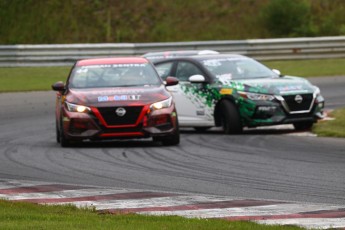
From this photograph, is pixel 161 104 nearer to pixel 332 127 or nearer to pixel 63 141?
pixel 63 141

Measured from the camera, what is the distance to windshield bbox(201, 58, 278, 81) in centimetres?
2089

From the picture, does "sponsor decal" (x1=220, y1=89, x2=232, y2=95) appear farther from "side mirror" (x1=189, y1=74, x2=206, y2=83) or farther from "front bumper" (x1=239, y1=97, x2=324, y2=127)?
"side mirror" (x1=189, y1=74, x2=206, y2=83)

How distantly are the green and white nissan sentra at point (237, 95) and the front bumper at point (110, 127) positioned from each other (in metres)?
2.55

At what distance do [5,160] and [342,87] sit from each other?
15658 millimetres

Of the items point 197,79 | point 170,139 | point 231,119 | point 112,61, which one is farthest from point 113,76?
point 231,119

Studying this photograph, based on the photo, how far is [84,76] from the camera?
1897 centimetres

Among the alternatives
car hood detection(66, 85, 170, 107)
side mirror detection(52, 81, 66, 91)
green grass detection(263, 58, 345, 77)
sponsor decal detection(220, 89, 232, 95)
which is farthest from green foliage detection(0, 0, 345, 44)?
car hood detection(66, 85, 170, 107)

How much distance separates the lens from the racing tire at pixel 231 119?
20.0 m

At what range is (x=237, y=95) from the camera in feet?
65.8

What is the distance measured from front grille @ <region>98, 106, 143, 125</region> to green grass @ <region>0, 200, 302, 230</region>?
731 cm

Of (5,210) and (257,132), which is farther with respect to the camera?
(257,132)

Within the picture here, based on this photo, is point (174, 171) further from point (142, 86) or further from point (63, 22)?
point (63, 22)

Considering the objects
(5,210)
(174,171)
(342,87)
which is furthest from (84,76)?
(342,87)

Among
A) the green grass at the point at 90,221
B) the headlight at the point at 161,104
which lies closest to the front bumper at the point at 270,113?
the headlight at the point at 161,104
